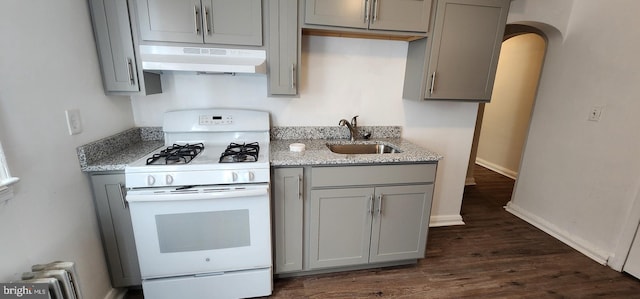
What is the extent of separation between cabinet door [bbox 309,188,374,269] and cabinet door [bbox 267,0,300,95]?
75 centimetres

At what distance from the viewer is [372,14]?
5.59 feet

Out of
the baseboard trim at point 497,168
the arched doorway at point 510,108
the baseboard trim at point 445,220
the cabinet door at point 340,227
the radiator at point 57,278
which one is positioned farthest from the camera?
the baseboard trim at point 497,168

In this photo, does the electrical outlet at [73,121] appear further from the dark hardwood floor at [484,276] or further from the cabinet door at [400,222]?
the cabinet door at [400,222]

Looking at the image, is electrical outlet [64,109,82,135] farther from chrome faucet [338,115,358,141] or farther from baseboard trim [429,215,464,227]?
baseboard trim [429,215,464,227]

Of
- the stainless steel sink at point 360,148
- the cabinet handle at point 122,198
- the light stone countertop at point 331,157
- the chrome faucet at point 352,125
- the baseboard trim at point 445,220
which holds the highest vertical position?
the chrome faucet at point 352,125

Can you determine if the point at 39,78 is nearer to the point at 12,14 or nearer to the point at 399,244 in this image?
the point at 12,14

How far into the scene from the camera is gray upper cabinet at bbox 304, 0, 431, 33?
1667 millimetres

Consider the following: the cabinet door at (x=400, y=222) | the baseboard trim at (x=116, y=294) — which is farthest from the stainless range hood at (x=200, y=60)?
the baseboard trim at (x=116, y=294)

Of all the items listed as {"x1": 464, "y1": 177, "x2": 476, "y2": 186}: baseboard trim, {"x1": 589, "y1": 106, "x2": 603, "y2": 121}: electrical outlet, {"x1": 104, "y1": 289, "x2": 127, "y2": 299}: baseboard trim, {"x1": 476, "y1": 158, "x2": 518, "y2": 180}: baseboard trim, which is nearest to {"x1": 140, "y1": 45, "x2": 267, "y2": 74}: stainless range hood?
{"x1": 104, "y1": 289, "x2": 127, "y2": 299}: baseboard trim

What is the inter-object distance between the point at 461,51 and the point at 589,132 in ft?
4.75

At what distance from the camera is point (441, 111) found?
2365mm

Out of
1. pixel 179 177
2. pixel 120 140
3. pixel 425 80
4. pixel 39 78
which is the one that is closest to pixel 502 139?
pixel 425 80

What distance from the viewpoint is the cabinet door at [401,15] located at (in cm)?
171

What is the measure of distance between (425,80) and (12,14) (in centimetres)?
221
